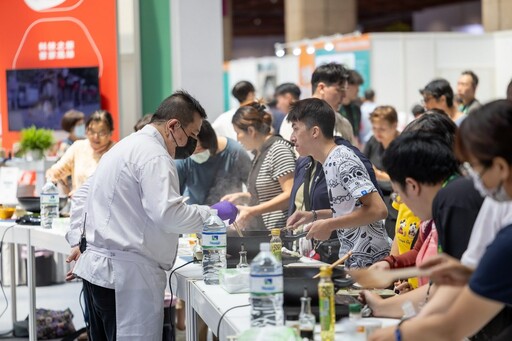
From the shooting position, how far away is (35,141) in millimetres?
8055

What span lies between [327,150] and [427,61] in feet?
37.1

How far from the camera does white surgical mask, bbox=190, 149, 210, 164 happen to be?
5848mm

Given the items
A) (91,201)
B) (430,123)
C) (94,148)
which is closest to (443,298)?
(430,123)

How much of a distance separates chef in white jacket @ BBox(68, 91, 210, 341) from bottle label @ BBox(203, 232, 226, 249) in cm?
6

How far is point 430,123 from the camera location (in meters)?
3.25

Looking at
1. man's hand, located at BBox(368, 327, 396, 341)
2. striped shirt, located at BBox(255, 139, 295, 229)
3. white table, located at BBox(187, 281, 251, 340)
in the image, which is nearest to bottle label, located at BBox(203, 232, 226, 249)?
white table, located at BBox(187, 281, 251, 340)

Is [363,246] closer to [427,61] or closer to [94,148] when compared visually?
[94,148]

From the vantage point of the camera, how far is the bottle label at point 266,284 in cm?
288

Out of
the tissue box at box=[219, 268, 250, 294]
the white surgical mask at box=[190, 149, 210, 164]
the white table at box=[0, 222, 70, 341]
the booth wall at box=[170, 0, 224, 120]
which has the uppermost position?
the booth wall at box=[170, 0, 224, 120]

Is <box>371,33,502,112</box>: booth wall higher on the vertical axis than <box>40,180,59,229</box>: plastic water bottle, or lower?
higher

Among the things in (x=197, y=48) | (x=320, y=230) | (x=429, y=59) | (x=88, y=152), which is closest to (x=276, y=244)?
(x=320, y=230)

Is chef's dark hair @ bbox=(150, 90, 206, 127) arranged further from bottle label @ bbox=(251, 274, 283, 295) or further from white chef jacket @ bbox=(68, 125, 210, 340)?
bottle label @ bbox=(251, 274, 283, 295)

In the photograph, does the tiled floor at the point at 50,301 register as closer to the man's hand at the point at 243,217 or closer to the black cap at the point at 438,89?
the man's hand at the point at 243,217

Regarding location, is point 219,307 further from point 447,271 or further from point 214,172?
point 214,172
